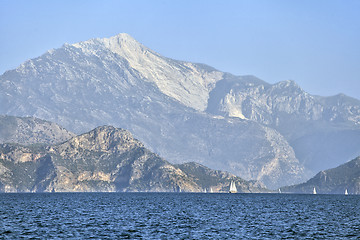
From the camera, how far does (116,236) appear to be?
511 ft

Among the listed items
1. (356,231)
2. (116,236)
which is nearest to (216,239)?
(116,236)

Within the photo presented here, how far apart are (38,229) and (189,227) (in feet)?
137

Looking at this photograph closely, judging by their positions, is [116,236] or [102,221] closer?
[116,236]

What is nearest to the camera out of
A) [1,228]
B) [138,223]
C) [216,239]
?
[216,239]

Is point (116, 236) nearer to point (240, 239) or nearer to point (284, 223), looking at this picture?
point (240, 239)

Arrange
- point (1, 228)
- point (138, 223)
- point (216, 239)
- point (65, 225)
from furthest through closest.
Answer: point (138, 223)
point (65, 225)
point (1, 228)
point (216, 239)

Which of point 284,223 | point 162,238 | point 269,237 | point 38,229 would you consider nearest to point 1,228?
point 38,229

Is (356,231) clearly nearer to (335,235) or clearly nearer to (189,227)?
(335,235)

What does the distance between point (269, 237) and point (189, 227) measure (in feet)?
102

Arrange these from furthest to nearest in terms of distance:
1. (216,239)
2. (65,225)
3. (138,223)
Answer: (138,223), (65,225), (216,239)

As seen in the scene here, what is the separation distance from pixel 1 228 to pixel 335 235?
85.7 m

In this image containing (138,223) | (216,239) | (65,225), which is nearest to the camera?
(216,239)

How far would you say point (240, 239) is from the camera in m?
153

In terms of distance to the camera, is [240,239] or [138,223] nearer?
[240,239]
